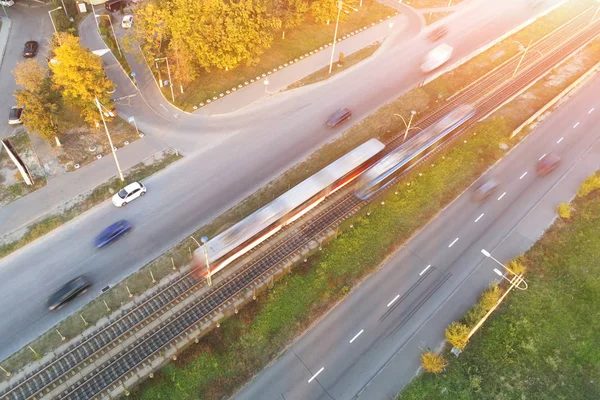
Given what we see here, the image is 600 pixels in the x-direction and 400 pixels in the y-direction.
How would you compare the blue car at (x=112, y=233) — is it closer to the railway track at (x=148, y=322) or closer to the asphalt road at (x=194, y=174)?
the asphalt road at (x=194, y=174)

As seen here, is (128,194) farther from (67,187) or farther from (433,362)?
(433,362)

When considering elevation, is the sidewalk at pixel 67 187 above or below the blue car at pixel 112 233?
above

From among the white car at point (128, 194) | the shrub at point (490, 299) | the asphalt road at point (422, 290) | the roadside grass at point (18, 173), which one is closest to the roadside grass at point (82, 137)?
the roadside grass at point (18, 173)

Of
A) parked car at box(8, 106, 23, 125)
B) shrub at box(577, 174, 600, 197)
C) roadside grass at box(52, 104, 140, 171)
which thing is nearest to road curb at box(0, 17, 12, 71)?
parked car at box(8, 106, 23, 125)

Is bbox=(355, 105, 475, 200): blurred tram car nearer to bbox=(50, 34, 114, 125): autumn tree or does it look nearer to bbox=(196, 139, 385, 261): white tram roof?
bbox=(196, 139, 385, 261): white tram roof

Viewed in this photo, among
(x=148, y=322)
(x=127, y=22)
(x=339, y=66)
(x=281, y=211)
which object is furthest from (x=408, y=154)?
(x=127, y=22)

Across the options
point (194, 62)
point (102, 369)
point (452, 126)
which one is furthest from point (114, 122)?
point (452, 126)
